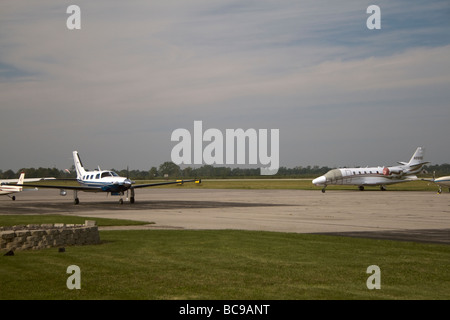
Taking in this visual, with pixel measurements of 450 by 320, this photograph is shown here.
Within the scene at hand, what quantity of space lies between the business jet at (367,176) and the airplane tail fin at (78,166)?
1203 inches

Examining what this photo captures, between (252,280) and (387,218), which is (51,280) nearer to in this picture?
(252,280)

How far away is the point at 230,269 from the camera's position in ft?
43.0

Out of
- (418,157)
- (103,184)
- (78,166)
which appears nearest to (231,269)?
(103,184)

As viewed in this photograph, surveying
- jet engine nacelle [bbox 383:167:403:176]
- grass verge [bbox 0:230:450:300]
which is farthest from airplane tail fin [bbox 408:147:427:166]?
grass verge [bbox 0:230:450:300]

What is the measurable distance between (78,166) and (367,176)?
39156 millimetres

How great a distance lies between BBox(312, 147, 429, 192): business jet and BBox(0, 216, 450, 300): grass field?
2078 inches

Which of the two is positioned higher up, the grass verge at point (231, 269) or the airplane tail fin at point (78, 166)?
the airplane tail fin at point (78, 166)

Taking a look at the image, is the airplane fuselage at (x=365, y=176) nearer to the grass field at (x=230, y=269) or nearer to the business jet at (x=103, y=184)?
the business jet at (x=103, y=184)

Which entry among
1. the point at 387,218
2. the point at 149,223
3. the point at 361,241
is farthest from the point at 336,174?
the point at 361,241

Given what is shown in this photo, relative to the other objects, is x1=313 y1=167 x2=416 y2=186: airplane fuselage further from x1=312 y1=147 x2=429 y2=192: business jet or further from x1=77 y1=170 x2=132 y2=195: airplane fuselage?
x1=77 y1=170 x2=132 y2=195: airplane fuselage

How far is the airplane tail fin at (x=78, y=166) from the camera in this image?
172 ft

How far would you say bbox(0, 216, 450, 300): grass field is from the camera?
1055cm

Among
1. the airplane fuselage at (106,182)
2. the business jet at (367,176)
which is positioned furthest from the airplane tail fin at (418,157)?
the airplane fuselage at (106,182)
